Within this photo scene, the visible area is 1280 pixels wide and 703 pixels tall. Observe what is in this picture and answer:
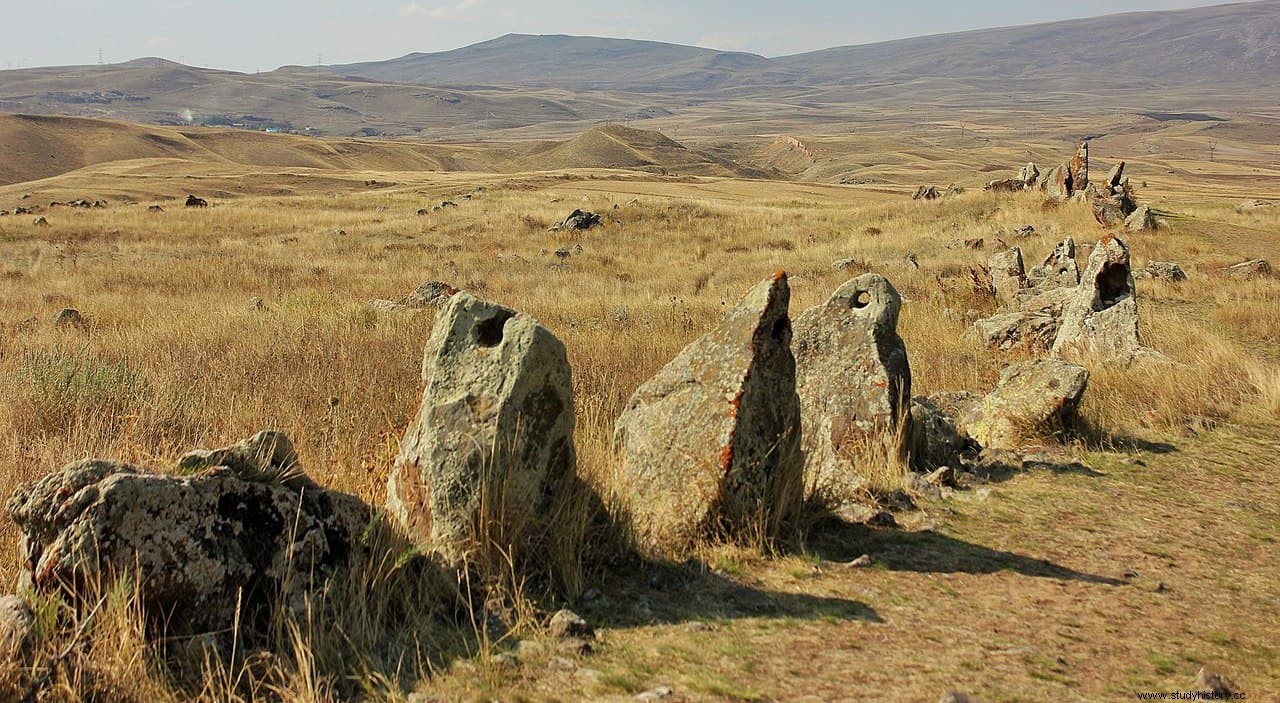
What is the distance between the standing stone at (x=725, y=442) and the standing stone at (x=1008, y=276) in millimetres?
12119

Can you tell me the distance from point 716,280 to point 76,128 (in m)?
114

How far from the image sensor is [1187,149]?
172250mm

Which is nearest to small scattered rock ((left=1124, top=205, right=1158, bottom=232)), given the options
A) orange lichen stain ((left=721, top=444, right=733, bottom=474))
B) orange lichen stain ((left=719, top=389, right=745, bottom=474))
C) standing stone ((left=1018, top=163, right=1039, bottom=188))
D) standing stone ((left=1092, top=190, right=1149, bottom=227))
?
standing stone ((left=1092, top=190, right=1149, bottom=227))

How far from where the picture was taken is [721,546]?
494 centimetres

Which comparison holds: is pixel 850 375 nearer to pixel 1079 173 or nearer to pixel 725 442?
pixel 725 442

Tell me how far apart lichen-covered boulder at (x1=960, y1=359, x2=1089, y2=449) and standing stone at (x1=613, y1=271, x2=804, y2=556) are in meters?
3.50

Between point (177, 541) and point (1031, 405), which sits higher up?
point (177, 541)

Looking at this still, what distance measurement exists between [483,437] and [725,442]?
145cm

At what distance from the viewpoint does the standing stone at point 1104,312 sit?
10312mm

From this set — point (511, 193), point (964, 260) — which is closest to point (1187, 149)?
point (511, 193)

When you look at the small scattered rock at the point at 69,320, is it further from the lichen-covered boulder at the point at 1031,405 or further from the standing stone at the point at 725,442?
the lichen-covered boulder at the point at 1031,405

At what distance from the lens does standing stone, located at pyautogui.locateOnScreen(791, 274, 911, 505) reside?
6.88 meters

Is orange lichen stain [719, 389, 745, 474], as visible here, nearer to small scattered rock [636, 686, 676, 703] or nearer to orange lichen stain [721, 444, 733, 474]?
orange lichen stain [721, 444, 733, 474]

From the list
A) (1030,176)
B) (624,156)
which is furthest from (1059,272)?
(624,156)
